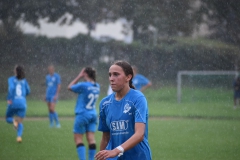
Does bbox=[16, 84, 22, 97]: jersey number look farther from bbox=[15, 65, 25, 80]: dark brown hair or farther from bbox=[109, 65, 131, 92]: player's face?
bbox=[109, 65, 131, 92]: player's face

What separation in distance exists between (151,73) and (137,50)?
1667 millimetres

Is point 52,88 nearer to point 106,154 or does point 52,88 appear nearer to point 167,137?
point 167,137

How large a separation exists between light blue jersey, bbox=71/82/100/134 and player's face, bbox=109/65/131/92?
12.1ft

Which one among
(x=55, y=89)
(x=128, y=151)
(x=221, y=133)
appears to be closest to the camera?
(x=128, y=151)

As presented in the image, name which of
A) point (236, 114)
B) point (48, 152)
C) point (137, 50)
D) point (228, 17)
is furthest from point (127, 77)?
point (137, 50)

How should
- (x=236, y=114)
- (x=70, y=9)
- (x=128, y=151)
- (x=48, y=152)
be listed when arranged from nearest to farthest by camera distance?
(x=128, y=151) < (x=48, y=152) < (x=236, y=114) < (x=70, y=9)

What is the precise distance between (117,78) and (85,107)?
3868mm

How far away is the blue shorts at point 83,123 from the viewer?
26.7 feet

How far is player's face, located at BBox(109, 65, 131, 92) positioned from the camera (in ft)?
14.6

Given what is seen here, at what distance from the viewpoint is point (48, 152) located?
997 centimetres

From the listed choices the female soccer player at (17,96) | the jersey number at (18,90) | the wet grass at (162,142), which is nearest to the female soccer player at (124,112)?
the wet grass at (162,142)

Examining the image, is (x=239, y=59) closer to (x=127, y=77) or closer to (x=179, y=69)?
(x=179, y=69)

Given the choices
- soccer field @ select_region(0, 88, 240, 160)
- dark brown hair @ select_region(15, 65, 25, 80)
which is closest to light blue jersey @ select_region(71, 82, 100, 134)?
soccer field @ select_region(0, 88, 240, 160)

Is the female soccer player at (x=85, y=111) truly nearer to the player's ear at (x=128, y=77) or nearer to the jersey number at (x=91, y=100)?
the jersey number at (x=91, y=100)
